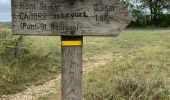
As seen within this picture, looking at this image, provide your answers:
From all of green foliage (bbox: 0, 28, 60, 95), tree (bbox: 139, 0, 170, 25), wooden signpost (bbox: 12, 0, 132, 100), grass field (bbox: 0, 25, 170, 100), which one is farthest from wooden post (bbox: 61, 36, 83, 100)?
tree (bbox: 139, 0, 170, 25)

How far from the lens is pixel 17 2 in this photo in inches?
140

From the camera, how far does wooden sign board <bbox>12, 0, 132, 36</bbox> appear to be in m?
3.56

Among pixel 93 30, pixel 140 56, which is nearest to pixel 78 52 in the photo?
pixel 93 30

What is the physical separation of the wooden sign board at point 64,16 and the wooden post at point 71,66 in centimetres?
10

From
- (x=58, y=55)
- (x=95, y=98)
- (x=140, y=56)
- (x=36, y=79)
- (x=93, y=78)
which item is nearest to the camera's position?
(x=95, y=98)

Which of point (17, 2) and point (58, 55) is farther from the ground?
point (17, 2)

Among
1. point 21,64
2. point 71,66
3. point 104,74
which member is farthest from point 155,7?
point 71,66

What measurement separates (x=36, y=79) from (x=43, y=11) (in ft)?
12.5

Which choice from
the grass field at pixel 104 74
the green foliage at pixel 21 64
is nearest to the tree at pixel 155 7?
the grass field at pixel 104 74

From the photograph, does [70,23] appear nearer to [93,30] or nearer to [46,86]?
[93,30]

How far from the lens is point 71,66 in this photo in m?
3.69

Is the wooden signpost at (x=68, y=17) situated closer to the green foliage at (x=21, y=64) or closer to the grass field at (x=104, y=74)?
the grass field at (x=104, y=74)

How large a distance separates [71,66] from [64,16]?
0.49 m

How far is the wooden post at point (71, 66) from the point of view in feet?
11.9
